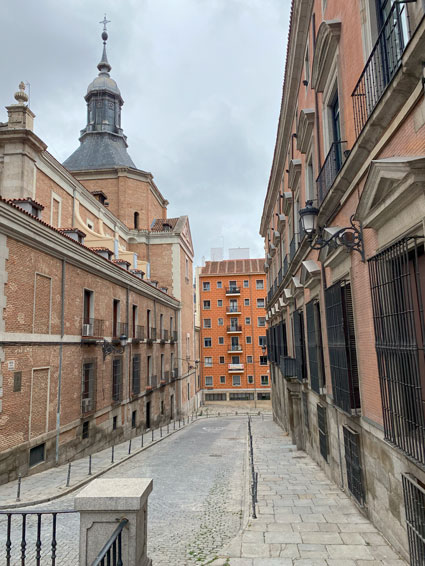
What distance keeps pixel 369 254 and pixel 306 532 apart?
464 centimetres

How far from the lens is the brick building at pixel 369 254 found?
186 inches

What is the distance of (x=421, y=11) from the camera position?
14.3 feet

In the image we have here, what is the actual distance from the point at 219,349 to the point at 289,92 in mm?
38915

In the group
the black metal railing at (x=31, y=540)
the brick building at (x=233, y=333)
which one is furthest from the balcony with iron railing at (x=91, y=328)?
the brick building at (x=233, y=333)

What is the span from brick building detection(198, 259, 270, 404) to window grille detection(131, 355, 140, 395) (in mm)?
27310

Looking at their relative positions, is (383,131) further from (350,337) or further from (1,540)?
(1,540)

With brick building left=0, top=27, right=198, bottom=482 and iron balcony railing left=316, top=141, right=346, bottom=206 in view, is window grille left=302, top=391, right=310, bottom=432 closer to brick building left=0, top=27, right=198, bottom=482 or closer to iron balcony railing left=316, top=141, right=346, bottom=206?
iron balcony railing left=316, top=141, right=346, bottom=206

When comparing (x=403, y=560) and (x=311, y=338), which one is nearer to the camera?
(x=403, y=560)

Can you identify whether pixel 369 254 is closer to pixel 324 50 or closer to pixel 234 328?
pixel 324 50

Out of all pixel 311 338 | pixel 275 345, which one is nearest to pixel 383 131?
pixel 311 338

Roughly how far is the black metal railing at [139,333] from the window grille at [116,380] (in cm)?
305

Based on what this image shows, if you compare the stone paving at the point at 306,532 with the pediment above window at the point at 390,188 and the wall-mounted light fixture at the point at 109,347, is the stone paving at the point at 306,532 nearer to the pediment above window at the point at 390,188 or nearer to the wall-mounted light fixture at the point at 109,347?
the pediment above window at the point at 390,188

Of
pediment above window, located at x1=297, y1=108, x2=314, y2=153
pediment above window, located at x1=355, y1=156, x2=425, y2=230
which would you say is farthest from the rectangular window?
pediment above window, located at x1=355, y1=156, x2=425, y2=230

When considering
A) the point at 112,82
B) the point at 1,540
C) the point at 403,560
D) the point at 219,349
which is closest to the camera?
the point at 403,560
